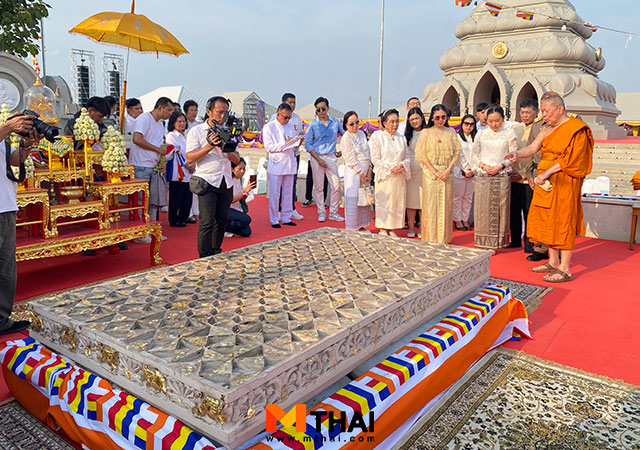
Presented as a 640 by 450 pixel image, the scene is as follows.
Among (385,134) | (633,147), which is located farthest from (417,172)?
(633,147)

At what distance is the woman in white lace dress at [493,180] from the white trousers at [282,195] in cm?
267

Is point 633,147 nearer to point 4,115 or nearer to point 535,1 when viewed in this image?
point 535,1

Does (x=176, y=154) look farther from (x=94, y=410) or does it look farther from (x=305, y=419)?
(x=305, y=419)

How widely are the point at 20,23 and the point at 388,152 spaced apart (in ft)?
22.3

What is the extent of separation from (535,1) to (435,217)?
15.2 metres

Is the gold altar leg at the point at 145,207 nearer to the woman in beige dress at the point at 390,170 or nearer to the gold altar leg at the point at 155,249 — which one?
the gold altar leg at the point at 155,249

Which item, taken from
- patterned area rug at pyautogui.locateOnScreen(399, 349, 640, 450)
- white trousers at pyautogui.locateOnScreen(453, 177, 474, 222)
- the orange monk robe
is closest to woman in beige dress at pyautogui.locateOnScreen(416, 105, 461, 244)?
the orange monk robe

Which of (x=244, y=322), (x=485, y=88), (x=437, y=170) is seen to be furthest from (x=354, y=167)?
(x=485, y=88)

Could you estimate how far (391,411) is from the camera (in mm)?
1913

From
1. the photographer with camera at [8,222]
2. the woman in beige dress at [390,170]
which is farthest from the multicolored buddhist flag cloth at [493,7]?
the photographer with camera at [8,222]

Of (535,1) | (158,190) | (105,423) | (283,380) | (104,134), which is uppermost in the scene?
(535,1)

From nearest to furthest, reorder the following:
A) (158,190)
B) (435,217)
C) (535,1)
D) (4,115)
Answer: (4,115) → (435,217) → (158,190) → (535,1)

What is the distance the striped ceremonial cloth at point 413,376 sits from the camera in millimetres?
1646

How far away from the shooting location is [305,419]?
1.65 meters
